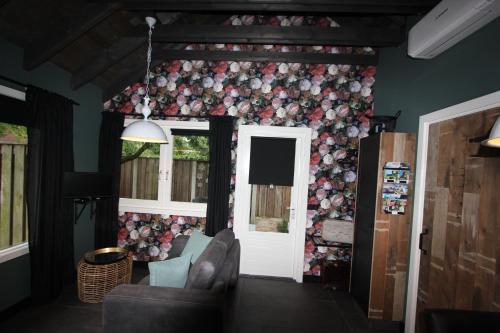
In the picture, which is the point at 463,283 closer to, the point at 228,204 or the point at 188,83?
the point at 228,204

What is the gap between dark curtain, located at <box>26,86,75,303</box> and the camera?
262 cm

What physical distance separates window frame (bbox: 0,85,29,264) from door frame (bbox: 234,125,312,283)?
8.10ft

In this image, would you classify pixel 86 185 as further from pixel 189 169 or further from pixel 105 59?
pixel 105 59

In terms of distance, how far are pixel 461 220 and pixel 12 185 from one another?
171 inches

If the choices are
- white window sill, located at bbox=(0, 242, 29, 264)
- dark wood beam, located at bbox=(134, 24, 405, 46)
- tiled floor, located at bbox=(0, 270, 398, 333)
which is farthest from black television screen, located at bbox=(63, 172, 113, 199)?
dark wood beam, located at bbox=(134, 24, 405, 46)

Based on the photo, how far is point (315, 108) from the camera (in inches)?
143

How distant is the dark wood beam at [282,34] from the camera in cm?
291

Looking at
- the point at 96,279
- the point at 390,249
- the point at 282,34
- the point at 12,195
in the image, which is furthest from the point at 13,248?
the point at 390,249

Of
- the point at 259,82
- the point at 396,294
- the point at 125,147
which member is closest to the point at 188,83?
the point at 259,82

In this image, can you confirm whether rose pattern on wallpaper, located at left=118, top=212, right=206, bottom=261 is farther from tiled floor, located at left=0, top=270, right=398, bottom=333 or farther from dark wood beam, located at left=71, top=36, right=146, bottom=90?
dark wood beam, located at left=71, top=36, right=146, bottom=90

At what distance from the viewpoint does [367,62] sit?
3.44 m

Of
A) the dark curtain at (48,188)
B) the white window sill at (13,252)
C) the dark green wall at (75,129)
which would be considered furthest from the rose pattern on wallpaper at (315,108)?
the white window sill at (13,252)

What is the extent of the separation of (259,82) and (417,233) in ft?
9.05

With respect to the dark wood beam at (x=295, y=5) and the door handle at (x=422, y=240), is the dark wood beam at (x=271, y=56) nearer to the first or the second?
the dark wood beam at (x=295, y=5)
